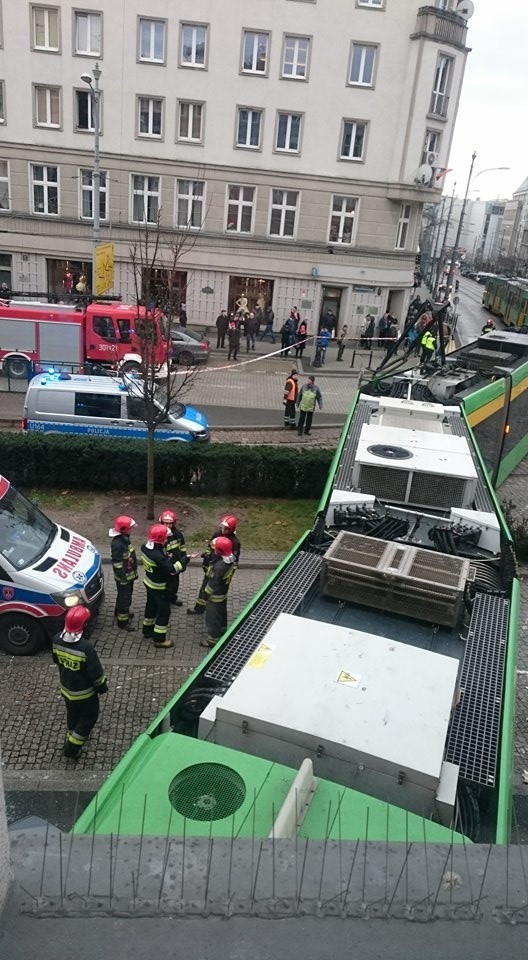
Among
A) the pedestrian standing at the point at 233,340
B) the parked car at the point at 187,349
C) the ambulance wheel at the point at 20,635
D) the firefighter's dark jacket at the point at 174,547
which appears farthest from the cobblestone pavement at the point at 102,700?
the pedestrian standing at the point at 233,340

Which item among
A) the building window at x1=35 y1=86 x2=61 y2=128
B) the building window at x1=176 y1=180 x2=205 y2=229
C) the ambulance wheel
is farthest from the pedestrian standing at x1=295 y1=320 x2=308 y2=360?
the ambulance wheel

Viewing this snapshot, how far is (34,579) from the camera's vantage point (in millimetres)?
7676

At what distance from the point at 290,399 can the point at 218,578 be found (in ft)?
34.0

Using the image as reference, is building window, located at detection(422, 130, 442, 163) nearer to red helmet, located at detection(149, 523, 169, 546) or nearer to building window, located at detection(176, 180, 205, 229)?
building window, located at detection(176, 180, 205, 229)

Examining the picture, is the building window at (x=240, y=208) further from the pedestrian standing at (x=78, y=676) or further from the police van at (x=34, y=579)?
the pedestrian standing at (x=78, y=676)

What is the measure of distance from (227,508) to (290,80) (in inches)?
895

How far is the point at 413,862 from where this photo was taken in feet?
6.98

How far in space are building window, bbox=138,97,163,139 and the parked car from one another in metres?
9.45

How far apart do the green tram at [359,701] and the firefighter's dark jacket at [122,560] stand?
240cm

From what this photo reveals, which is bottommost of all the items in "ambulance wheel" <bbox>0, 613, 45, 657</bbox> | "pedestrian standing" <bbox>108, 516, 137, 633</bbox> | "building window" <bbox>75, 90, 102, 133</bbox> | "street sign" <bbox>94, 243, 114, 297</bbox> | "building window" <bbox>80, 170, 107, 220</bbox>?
"ambulance wheel" <bbox>0, 613, 45, 657</bbox>

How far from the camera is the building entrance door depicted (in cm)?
3093

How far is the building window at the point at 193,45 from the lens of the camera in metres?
27.3

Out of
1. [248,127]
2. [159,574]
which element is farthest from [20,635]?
[248,127]

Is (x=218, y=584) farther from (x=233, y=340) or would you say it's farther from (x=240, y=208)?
(x=240, y=208)
